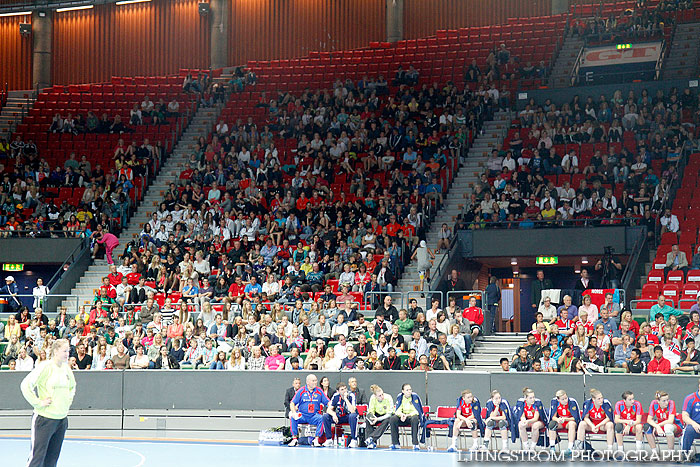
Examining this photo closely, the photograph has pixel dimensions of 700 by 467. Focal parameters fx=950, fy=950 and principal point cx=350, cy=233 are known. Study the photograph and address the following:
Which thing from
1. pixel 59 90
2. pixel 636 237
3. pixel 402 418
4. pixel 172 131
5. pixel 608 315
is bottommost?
pixel 402 418

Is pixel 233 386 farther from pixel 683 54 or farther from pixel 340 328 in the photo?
pixel 683 54

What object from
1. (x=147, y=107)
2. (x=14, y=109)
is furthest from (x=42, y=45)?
(x=147, y=107)

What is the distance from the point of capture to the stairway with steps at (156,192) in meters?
27.5

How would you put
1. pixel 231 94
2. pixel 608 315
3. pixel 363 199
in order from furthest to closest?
pixel 231 94
pixel 363 199
pixel 608 315

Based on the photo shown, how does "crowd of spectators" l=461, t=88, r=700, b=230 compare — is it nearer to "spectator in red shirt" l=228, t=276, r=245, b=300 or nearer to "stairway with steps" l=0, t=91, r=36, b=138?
"spectator in red shirt" l=228, t=276, r=245, b=300

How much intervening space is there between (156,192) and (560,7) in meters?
17.1

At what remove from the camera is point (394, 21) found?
39.1 m

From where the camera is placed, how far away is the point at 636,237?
23828mm

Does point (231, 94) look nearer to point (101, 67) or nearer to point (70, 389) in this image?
point (101, 67)

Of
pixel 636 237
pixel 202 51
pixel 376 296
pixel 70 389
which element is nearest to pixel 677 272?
pixel 636 237

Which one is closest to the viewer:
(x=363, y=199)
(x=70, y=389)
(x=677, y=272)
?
(x=70, y=389)

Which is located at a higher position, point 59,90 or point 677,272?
point 59,90

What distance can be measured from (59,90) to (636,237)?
85.0 ft

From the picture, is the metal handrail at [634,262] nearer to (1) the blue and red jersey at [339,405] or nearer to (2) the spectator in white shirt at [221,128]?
(1) the blue and red jersey at [339,405]
